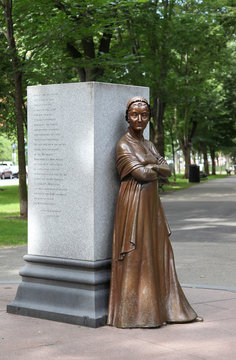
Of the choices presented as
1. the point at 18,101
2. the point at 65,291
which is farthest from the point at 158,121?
the point at 65,291

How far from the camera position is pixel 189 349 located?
5.31m

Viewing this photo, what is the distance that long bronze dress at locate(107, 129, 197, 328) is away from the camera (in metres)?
6.11

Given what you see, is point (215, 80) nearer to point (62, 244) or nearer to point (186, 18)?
point (186, 18)

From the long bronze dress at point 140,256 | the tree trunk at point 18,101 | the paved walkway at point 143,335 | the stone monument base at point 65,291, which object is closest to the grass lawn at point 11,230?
the tree trunk at point 18,101

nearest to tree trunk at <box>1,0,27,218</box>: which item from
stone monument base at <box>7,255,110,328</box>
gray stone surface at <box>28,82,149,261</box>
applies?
gray stone surface at <box>28,82,149,261</box>

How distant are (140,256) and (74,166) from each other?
1.11 metres

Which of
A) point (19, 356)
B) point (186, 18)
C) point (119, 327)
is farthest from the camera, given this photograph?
point (186, 18)

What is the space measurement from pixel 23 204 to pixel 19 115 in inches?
99.3

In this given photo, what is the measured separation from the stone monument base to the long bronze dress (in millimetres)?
157

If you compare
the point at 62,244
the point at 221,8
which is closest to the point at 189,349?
the point at 62,244

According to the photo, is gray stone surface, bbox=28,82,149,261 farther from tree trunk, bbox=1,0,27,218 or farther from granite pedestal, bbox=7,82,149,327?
tree trunk, bbox=1,0,27,218

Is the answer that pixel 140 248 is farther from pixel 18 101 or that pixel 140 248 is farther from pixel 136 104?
pixel 18 101

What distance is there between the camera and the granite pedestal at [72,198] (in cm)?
633

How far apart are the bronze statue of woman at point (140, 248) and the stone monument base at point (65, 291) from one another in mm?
158
